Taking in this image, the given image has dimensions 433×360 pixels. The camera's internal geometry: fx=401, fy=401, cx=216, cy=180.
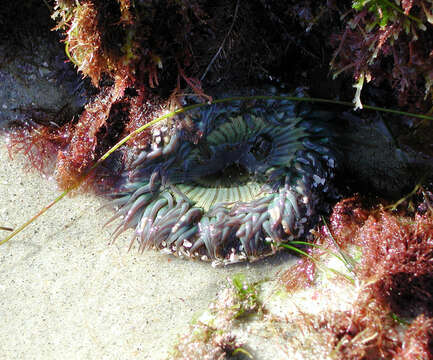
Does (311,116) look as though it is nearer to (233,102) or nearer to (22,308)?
(233,102)

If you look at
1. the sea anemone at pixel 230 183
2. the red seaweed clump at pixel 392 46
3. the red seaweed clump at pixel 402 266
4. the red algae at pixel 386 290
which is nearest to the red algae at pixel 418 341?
the red algae at pixel 386 290

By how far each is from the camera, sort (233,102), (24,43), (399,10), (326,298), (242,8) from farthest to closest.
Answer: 1. (24,43)
2. (233,102)
3. (242,8)
4. (326,298)
5. (399,10)

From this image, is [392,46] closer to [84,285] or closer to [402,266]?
[402,266]

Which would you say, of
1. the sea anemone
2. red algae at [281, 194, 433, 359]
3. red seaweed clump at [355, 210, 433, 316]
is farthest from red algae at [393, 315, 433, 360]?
the sea anemone

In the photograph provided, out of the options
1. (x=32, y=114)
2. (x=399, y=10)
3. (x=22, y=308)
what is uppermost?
(x=32, y=114)

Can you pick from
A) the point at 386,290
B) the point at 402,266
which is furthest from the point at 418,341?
the point at 402,266

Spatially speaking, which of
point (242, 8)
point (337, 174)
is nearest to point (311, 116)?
Answer: point (337, 174)
